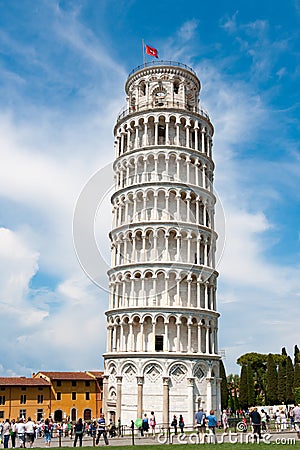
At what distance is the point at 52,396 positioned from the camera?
225 feet

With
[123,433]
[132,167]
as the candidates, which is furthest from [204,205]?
[123,433]

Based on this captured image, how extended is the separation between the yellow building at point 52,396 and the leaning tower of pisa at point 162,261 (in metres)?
24.7

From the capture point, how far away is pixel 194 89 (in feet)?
183

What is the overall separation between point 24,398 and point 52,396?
A: 3903 mm

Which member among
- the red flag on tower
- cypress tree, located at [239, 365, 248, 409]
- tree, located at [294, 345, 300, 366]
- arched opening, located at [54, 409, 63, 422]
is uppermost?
the red flag on tower

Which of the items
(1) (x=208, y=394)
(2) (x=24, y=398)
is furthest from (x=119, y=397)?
(2) (x=24, y=398)

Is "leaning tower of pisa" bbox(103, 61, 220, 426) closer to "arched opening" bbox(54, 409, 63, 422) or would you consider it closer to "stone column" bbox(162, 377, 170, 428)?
"stone column" bbox(162, 377, 170, 428)

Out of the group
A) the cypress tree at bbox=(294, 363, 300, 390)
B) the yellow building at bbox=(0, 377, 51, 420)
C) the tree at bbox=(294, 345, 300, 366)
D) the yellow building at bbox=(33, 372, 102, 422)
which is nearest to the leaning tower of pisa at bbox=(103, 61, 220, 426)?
the yellow building at bbox=(0, 377, 51, 420)

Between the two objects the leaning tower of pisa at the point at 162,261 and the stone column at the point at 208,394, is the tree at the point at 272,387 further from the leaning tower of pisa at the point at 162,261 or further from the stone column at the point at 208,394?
the stone column at the point at 208,394

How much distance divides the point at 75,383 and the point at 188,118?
40610mm

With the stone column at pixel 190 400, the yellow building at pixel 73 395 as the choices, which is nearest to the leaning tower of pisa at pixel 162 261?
the stone column at pixel 190 400

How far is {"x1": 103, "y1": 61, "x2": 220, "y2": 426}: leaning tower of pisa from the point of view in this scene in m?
43.4

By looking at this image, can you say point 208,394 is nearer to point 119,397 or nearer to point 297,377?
point 119,397

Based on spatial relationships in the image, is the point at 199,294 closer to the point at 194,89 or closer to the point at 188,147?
the point at 188,147
